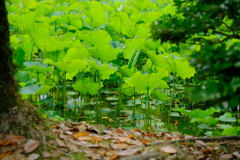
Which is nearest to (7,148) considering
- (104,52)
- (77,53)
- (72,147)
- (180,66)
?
(72,147)

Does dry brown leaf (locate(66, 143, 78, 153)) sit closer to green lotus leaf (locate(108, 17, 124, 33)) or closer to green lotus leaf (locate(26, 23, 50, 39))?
green lotus leaf (locate(26, 23, 50, 39))

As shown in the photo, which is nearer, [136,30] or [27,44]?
[27,44]

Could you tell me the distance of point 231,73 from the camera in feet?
3.02

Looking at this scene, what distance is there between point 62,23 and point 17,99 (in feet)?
8.13

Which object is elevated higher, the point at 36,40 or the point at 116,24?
the point at 116,24

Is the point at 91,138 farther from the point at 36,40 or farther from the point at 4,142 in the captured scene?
the point at 36,40

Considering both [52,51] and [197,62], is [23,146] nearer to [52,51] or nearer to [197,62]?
[197,62]

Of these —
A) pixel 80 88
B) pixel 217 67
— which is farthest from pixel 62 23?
pixel 217 67

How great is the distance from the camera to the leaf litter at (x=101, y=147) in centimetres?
118

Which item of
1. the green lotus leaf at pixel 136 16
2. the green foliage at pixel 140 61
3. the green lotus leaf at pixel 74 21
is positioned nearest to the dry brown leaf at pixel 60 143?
the green foliage at pixel 140 61

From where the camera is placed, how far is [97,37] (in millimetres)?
2479

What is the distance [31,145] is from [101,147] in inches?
12.3

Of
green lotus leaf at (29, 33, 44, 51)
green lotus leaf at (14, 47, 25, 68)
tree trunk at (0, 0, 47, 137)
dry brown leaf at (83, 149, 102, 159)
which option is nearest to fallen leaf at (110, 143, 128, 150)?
dry brown leaf at (83, 149, 102, 159)

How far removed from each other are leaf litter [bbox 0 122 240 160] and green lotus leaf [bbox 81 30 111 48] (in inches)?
41.0
